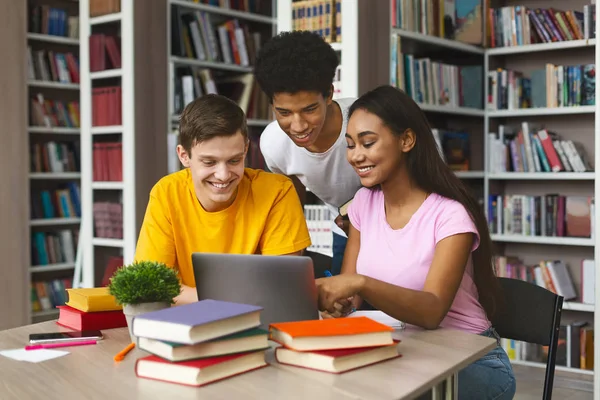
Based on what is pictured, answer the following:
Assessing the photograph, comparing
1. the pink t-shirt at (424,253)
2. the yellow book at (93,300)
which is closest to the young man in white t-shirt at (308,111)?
the pink t-shirt at (424,253)

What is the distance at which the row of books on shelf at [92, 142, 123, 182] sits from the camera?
3.93 m

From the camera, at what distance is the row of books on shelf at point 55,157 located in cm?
511

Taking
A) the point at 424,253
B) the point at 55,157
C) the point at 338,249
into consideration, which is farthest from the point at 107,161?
the point at 424,253

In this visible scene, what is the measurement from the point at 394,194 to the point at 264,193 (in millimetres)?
337

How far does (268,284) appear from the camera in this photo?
1.31m

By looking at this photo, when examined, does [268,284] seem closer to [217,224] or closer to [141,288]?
[141,288]

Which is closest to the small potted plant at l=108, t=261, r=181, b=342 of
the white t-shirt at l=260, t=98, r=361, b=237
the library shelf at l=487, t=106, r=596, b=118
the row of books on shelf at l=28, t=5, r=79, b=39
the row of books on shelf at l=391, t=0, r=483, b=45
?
the white t-shirt at l=260, t=98, r=361, b=237

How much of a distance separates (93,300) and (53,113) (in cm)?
410

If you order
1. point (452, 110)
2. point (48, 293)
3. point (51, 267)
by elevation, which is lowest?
point (48, 293)

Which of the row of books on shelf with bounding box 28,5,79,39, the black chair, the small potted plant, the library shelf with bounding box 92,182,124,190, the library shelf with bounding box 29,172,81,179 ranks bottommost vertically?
the black chair

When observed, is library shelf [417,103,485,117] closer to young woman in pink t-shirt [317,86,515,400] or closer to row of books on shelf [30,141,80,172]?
young woman in pink t-shirt [317,86,515,400]

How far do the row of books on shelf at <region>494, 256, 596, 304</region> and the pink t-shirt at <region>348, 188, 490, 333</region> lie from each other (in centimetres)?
236

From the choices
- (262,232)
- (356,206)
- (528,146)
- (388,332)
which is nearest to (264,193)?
(262,232)

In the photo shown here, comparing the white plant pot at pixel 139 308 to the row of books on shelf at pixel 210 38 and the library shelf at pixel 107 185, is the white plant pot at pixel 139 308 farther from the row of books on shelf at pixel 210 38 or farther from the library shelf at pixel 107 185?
the row of books on shelf at pixel 210 38
